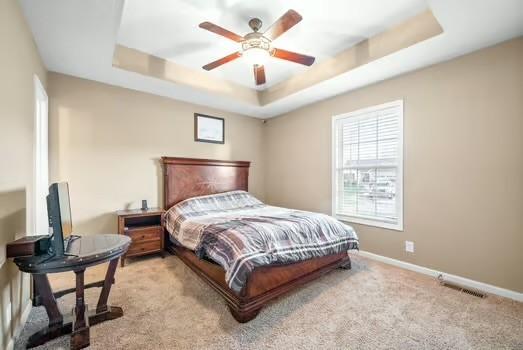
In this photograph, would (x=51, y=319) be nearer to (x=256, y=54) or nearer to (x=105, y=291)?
(x=105, y=291)

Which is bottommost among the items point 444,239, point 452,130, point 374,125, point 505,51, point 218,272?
point 218,272

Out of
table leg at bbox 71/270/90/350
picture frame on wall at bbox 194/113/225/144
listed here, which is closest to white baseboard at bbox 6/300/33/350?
table leg at bbox 71/270/90/350

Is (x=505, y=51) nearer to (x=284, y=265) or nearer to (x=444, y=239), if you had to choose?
(x=444, y=239)

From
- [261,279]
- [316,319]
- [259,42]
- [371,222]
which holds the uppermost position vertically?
[259,42]

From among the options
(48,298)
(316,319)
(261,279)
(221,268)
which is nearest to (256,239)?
(261,279)

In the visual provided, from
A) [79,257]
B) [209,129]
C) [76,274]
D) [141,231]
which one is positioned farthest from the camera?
[209,129]

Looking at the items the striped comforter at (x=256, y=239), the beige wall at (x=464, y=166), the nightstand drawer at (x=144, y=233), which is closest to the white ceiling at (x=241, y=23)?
the beige wall at (x=464, y=166)

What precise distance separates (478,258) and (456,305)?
0.66 meters

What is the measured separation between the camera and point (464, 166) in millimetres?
2473

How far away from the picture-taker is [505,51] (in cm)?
224

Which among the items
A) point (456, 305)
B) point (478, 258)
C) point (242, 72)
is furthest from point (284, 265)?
point (242, 72)

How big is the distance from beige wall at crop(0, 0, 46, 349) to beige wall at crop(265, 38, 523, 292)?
3613mm

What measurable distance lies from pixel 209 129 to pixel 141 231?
2.04m

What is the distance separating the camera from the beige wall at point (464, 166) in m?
2.21
